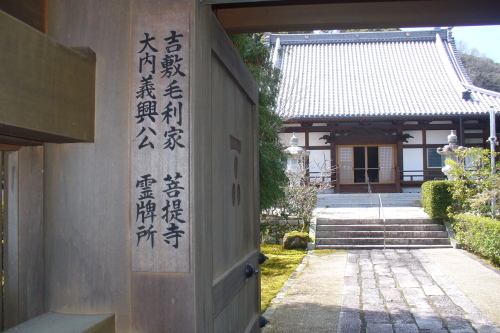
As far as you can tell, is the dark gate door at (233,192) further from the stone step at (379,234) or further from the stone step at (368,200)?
the stone step at (368,200)

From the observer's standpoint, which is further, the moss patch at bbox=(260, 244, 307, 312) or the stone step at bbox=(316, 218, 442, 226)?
the stone step at bbox=(316, 218, 442, 226)

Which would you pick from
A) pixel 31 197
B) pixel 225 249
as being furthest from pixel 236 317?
pixel 31 197

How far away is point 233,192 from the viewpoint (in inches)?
128

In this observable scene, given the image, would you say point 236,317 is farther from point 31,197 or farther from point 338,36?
point 338,36

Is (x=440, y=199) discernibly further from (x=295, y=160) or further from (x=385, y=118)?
(x=385, y=118)

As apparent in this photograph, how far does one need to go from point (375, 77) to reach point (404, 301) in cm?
1677

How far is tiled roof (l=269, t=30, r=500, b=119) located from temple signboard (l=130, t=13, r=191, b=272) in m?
14.9

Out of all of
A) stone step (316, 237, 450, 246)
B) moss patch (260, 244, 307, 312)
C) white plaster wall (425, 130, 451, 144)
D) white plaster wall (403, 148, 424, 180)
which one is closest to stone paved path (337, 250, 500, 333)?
moss patch (260, 244, 307, 312)

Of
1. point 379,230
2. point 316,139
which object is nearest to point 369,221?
point 379,230

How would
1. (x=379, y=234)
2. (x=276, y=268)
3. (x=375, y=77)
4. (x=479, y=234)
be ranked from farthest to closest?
(x=375, y=77) < (x=379, y=234) < (x=479, y=234) < (x=276, y=268)

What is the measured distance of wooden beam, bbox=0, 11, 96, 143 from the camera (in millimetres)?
1876

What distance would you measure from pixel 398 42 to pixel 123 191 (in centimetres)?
2360

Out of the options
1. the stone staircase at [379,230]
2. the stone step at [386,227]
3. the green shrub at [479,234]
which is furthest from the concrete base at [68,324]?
the stone step at [386,227]

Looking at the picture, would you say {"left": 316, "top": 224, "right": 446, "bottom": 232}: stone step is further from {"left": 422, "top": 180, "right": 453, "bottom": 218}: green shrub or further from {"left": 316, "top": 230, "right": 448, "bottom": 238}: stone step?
{"left": 422, "top": 180, "right": 453, "bottom": 218}: green shrub
